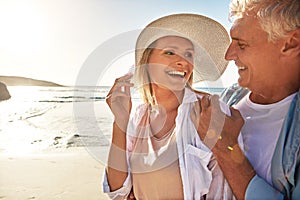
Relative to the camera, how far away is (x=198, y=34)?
2.10m

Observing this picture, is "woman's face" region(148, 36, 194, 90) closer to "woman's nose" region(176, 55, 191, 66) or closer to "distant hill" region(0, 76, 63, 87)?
"woman's nose" region(176, 55, 191, 66)

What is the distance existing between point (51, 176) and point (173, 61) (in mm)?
3963

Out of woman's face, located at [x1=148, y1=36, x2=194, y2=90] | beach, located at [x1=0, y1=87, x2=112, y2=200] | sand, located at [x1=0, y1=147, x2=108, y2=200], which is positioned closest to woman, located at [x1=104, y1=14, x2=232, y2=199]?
woman's face, located at [x1=148, y1=36, x2=194, y2=90]

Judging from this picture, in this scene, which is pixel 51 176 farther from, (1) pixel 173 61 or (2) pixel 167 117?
(1) pixel 173 61

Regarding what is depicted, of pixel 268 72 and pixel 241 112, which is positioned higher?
pixel 268 72

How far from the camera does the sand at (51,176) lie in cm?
455

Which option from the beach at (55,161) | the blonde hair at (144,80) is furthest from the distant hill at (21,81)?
the blonde hair at (144,80)

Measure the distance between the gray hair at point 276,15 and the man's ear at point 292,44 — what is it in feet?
0.08

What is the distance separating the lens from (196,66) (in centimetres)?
214

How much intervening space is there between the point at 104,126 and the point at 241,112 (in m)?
7.76

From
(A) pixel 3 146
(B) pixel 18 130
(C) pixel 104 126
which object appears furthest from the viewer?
(B) pixel 18 130

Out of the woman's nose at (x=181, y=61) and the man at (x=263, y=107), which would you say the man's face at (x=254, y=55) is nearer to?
the man at (x=263, y=107)

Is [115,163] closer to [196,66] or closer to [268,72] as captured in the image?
[196,66]

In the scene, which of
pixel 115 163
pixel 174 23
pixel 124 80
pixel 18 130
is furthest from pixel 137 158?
pixel 18 130
